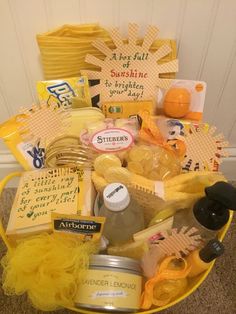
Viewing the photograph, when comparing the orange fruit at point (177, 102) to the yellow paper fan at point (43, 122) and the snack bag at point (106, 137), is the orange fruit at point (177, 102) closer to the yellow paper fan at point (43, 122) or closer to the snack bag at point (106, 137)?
the snack bag at point (106, 137)

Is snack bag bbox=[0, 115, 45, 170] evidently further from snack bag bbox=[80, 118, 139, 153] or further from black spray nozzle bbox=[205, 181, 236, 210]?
black spray nozzle bbox=[205, 181, 236, 210]

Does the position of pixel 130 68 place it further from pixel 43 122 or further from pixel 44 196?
pixel 44 196

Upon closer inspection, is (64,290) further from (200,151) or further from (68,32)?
(68,32)

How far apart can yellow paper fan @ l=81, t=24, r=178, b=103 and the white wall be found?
0.04 m

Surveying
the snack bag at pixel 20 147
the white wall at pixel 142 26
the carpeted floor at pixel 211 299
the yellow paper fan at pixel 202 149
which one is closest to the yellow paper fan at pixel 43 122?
the snack bag at pixel 20 147

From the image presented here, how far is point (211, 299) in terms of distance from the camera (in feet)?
3.04

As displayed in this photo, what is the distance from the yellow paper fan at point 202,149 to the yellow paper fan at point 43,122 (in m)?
0.27

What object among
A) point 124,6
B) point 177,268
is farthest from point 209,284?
point 124,6

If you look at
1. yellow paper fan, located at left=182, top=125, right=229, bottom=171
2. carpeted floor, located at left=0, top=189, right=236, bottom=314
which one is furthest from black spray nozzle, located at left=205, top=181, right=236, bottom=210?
carpeted floor, located at left=0, top=189, right=236, bottom=314

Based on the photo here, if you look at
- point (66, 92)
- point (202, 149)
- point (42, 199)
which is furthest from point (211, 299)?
point (66, 92)

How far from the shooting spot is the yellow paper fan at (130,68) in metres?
0.67

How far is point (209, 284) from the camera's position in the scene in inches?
37.5

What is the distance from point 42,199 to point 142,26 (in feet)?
1.38

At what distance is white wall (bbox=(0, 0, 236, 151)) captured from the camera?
25.4 inches
